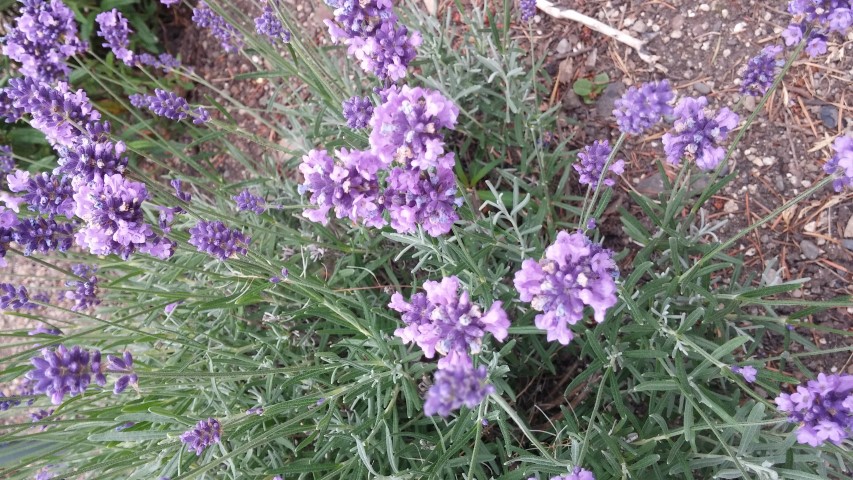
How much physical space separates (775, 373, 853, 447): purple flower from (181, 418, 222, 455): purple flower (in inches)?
85.7

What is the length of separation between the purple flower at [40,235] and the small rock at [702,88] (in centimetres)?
349

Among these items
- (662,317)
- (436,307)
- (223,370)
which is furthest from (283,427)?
(662,317)

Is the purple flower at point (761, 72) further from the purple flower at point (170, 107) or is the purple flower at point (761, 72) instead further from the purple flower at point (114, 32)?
the purple flower at point (114, 32)

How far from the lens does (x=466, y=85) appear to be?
3.94m

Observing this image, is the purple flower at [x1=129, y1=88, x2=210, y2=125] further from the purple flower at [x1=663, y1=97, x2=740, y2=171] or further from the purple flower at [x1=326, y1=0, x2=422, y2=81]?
the purple flower at [x1=663, y1=97, x2=740, y2=171]

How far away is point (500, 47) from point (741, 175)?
5.21 feet

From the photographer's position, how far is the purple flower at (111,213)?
2.28 m

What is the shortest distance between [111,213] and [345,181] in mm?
927

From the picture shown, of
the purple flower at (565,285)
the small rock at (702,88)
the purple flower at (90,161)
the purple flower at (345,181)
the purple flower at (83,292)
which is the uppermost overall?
the purple flower at (90,161)

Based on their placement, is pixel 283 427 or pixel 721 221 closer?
pixel 283 427

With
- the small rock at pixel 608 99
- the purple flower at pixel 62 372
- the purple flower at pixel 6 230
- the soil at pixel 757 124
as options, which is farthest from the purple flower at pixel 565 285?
the small rock at pixel 608 99

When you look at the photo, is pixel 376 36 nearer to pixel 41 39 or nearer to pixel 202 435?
pixel 202 435

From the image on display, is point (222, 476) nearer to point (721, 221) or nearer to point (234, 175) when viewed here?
point (234, 175)

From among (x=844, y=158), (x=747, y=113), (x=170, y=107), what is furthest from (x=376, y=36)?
(x=747, y=113)
